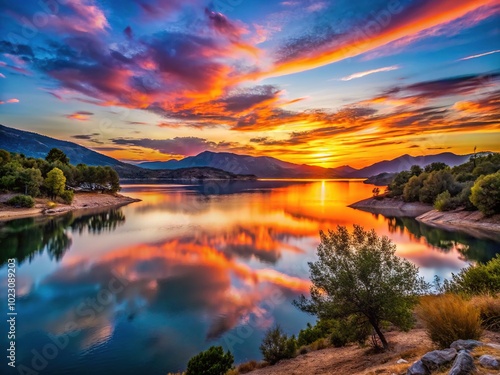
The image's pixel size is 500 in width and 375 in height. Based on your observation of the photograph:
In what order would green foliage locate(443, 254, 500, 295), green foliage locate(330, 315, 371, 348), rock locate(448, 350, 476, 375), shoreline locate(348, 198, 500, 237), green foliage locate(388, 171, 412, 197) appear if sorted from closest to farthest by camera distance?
rock locate(448, 350, 476, 375) < green foliage locate(330, 315, 371, 348) < green foliage locate(443, 254, 500, 295) < shoreline locate(348, 198, 500, 237) < green foliage locate(388, 171, 412, 197)

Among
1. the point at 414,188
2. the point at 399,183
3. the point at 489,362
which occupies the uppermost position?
the point at 399,183

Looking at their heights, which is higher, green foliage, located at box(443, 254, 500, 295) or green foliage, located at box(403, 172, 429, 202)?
green foliage, located at box(403, 172, 429, 202)

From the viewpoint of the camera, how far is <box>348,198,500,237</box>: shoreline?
51.0 metres

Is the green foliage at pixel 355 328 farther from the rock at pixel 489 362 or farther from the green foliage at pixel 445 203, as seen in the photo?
the green foliage at pixel 445 203

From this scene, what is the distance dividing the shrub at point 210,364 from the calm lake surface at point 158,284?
313cm

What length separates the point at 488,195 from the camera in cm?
5125

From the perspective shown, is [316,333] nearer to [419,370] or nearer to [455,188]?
[419,370]

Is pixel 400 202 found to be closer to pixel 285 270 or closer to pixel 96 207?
pixel 285 270

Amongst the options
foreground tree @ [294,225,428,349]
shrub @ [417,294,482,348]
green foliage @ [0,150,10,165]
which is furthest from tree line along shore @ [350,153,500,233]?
green foliage @ [0,150,10,165]

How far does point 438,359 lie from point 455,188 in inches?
2987

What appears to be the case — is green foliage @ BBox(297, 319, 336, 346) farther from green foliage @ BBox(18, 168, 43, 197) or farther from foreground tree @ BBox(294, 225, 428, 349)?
green foliage @ BBox(18, 168, 43, 197)

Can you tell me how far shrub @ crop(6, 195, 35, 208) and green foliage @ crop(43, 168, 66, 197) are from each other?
386 inches

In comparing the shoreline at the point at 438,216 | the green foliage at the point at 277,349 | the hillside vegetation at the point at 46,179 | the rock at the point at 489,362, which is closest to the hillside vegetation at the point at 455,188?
the shoreline at the point at 438,216

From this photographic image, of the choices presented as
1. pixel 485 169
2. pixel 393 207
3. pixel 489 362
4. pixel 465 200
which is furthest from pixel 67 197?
pixel 485 169
